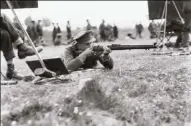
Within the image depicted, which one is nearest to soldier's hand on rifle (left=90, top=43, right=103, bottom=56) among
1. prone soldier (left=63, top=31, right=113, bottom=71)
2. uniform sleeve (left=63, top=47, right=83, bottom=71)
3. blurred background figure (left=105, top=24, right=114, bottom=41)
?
prone soldier (left=63, top=31, right=113, bottom=71)

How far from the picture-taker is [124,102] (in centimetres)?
455

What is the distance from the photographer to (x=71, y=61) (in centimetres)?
627

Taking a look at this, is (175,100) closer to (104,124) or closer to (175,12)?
(104,124)

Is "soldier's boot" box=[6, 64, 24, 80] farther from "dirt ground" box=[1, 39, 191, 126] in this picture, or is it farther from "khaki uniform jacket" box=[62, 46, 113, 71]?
"khaki uniform jacket" box=[62, 46, 113, 71]

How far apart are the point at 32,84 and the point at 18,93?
1.77 feet

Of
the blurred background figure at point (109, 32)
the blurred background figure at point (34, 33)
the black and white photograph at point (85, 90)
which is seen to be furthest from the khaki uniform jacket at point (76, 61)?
the blurred background figure at point (109, 32)

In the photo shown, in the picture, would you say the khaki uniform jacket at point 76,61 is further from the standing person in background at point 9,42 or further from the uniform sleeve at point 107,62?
the standing person in background at point 9,42

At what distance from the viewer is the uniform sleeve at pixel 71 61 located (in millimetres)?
6188

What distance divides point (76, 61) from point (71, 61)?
0.43ft

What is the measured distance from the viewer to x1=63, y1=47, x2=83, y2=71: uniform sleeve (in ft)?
20.3

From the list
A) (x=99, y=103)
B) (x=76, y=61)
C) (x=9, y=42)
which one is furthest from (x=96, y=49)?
(x=99, y=103)

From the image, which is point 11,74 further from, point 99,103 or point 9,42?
point 99,103

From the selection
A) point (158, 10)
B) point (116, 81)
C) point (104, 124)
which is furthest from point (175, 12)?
point (104, 124)

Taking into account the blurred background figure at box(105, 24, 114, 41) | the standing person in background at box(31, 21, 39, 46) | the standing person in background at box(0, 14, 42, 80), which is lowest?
the blurred background figure at box(105, 24, 114, 41)
